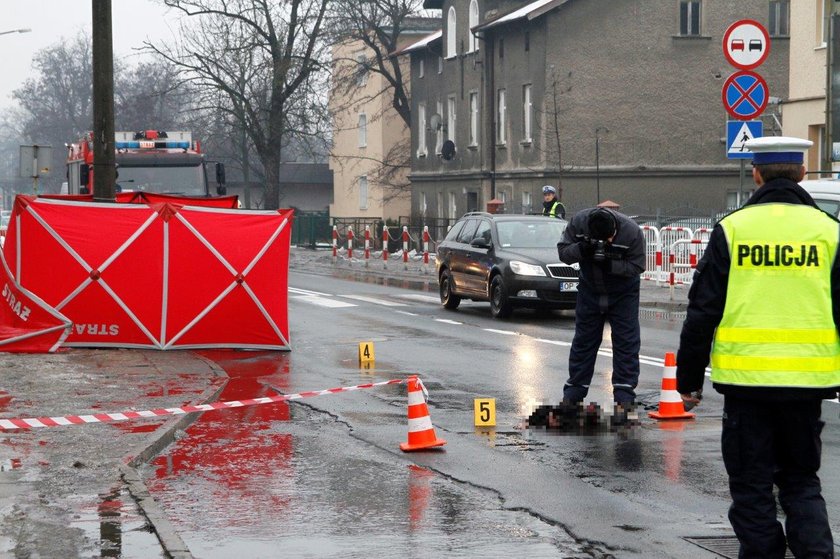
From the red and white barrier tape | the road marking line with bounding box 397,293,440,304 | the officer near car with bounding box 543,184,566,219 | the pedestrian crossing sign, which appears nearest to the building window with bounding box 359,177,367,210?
the road marking line with bounding box 397,293,440,304

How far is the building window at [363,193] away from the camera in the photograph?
71938 millimetres

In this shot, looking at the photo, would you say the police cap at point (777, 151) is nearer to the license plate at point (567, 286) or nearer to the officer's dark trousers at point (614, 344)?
the officer's dark trousers at point (614, 344)

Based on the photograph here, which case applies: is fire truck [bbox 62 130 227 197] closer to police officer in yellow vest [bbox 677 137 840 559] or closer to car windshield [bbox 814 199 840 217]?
car windshield [bbox 814 199 840 217]

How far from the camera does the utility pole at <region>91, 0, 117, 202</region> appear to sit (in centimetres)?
1688

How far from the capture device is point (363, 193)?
237 feet

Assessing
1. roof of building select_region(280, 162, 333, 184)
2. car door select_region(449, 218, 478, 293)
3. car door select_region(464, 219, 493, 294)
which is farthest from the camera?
roof of building select_region(280, 162, 333, 184)

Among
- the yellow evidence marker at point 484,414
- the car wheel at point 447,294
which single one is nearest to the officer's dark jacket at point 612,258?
the yellow evidence marker at point 484,414

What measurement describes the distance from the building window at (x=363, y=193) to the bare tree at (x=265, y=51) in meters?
13.1

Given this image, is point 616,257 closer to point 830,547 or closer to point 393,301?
point 830,547

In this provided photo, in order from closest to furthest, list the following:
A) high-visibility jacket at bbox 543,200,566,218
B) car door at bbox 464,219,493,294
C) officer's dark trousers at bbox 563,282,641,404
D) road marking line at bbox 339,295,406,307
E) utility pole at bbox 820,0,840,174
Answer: officer's dark trousers at bbox 563,282,641,404, car door at bbox 464,219,493,294, utility pole at bbox 820,0,840,174, high-visibility jacket at bbox 543,200,566,218, road marking line at bbox 339,295,406,307

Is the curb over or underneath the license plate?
underneath

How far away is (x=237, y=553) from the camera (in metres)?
6.64

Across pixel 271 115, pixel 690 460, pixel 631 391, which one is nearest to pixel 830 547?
pixel 690 460

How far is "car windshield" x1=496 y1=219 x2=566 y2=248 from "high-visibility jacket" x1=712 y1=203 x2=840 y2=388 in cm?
1635
